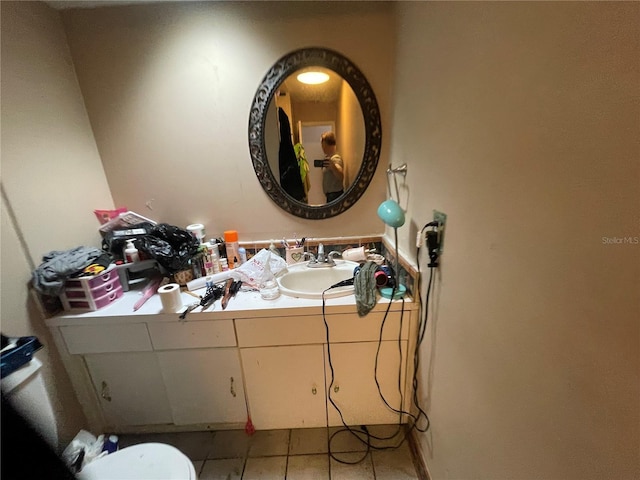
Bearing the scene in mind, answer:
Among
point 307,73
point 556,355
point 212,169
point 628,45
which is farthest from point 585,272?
point 212,169

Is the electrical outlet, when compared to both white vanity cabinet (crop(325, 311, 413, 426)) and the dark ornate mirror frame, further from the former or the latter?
the dark ornate mirror frame

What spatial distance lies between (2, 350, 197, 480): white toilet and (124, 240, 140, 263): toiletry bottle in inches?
21.8

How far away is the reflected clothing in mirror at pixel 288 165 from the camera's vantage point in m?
1.39

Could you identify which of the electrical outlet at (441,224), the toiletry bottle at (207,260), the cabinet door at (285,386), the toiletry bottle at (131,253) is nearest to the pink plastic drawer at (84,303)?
the toiletry bottle at (131,253)

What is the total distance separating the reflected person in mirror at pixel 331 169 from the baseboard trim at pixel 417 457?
4.40ft

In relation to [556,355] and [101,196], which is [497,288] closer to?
[556,355]

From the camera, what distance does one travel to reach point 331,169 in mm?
1457

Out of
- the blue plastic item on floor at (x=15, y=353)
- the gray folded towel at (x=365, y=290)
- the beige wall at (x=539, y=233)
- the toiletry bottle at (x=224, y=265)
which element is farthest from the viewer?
the toiletry bottle at (x=224, y=265)

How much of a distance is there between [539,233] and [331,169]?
112 centimetres

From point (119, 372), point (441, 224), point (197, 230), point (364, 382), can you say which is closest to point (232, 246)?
point (197, 230)

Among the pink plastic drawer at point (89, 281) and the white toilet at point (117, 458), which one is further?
the pink plastic drawer at point (89, 281)

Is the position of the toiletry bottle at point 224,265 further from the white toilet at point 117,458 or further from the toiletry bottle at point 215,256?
the white toilet at point 117,458

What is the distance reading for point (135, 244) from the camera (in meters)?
1.32

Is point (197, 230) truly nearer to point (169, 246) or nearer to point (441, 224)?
point (169, 246)
